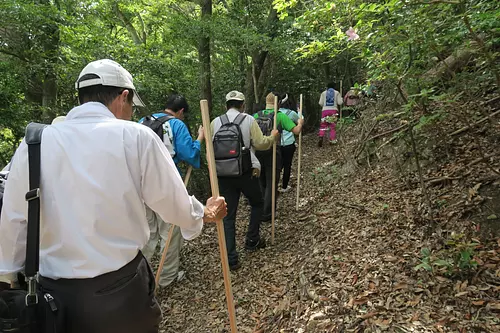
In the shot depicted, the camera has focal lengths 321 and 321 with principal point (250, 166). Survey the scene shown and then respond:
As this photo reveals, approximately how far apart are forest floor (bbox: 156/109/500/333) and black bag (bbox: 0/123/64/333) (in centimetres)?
213

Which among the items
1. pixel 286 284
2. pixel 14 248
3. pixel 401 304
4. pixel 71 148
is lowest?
pixel 286 284

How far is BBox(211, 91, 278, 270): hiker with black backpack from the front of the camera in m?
4.54

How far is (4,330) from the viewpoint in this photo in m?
1.53

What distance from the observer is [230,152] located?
14.8 ft

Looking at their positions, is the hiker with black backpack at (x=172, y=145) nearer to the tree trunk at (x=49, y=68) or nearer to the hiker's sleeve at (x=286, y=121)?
the hiker's sleeve at (x=286, y=121)

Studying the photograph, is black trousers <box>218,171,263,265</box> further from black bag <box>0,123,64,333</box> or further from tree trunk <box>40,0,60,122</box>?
tree trunk <box>40,0,60,122</box>

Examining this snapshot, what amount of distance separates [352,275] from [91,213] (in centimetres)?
275

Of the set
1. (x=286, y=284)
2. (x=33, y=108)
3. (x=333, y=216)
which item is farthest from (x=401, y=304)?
(x=33, y=108)

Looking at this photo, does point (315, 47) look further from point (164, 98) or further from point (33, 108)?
point (33, 108)

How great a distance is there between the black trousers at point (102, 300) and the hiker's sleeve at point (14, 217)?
0.19 meters

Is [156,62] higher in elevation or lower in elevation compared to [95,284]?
higher

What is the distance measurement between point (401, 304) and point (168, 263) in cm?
321

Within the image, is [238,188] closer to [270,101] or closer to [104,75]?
[270,101]

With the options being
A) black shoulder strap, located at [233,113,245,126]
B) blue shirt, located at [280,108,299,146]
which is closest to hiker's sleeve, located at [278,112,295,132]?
blue shirt, located at [280,108,299,146]
